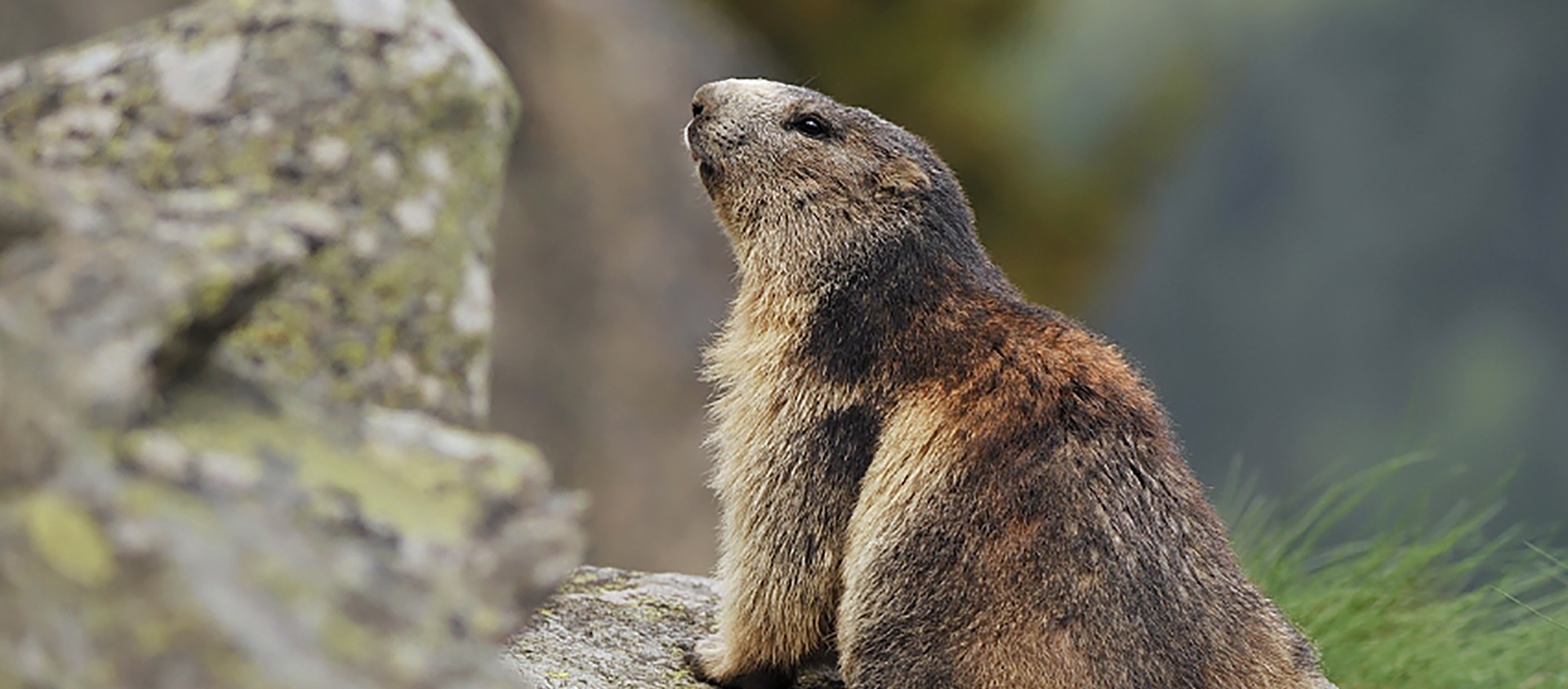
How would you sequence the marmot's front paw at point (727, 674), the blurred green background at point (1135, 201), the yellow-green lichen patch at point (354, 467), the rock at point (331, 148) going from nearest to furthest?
1. the yellow-green lichen patch at point (354, 467)
2. the rock at point (331, 148)
3. the marmot's front paw at point (727, 674)
4. the blurred green background at point (1135, 201)

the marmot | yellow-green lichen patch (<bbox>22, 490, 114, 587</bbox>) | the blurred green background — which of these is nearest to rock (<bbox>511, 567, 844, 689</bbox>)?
the marmot

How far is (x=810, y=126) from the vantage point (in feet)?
13.6

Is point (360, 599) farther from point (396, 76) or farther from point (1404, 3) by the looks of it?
point (1404, 3)

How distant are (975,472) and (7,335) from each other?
7.16ft

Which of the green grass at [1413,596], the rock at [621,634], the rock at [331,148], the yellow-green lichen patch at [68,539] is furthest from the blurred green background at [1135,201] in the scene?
the yellow-green lichen patch at [68,539]

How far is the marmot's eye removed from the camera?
4.14m

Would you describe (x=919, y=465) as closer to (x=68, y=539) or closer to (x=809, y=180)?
(x=809, y=180)

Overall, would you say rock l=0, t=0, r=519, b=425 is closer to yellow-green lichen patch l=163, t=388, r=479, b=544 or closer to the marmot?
yellow-green lichen patch l=163, t=388, r=479, b=544

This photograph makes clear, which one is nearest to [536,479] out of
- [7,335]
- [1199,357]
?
[7,335]

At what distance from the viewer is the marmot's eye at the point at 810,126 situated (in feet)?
13.6

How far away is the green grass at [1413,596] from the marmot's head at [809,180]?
1.95 metres

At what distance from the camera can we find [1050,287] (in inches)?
443

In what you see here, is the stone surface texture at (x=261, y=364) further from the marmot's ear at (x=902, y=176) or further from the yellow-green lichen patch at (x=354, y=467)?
the marmot's ear at (x=902, y=176)

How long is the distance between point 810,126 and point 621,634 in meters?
1.47
